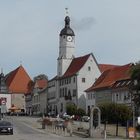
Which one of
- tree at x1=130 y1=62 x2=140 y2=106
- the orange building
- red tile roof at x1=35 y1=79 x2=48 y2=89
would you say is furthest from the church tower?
tree at x1=130 y1=62 x2=140 y2=106

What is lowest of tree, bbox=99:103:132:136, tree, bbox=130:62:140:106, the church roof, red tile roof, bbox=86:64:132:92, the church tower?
tree, bbox=99:103:132:136

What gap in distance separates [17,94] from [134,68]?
4448 inches

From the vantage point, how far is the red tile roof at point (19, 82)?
180m

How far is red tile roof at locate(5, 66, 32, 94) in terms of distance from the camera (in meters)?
180

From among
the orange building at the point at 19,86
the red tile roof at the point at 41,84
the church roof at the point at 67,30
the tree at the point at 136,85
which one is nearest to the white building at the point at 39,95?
the red tile roof at the point at 41,84

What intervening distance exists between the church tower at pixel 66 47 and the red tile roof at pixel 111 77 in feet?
55.5

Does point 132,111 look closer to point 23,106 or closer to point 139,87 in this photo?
point 139,87

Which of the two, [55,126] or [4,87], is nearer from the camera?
[55,126]

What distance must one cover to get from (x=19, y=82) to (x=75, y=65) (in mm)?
46571

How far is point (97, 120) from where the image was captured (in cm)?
5744

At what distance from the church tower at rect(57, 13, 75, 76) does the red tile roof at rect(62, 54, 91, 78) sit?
2078 millimetres

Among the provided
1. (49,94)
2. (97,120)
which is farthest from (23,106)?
(97,120)

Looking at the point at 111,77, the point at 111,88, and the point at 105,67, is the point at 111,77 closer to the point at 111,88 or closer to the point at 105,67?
the point at 111,88

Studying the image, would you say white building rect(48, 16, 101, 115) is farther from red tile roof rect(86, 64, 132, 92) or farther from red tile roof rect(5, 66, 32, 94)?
red tile roof rect(5, 66, 32, 94)
